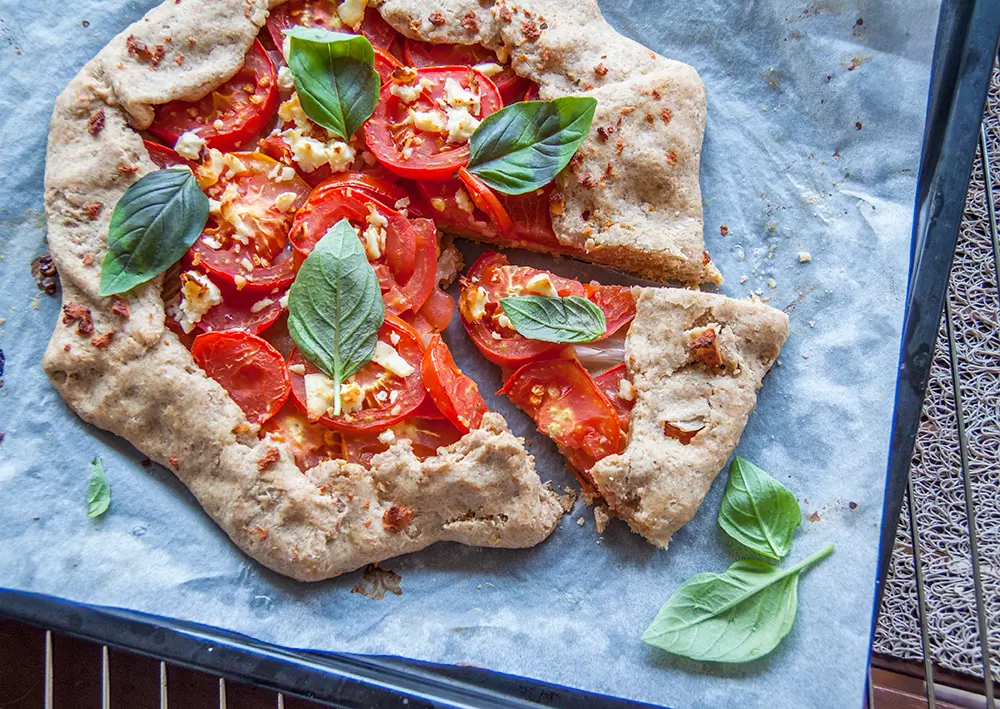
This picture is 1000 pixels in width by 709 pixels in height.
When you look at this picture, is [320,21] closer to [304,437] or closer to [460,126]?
[460,126]

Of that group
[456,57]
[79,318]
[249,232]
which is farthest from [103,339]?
[456,57]

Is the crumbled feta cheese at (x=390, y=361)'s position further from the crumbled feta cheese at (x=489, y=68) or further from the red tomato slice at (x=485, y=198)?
the crumbled feta cheese at (x=489, y=68)

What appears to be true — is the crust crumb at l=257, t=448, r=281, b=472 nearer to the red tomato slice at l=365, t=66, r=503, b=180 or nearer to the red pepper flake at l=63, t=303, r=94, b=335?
the red pepper flake at l=63, t=303, r=94, b=335

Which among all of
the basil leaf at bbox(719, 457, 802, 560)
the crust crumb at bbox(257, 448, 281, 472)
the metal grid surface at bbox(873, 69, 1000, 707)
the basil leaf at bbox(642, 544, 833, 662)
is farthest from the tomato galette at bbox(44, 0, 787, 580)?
the metal grid surface at bbox(873, 69, 1000, 707)

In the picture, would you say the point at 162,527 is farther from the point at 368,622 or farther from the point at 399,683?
the point at 399,683

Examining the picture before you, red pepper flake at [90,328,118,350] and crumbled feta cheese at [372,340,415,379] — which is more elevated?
crumbled feta cheese at [372,340,415,379]
